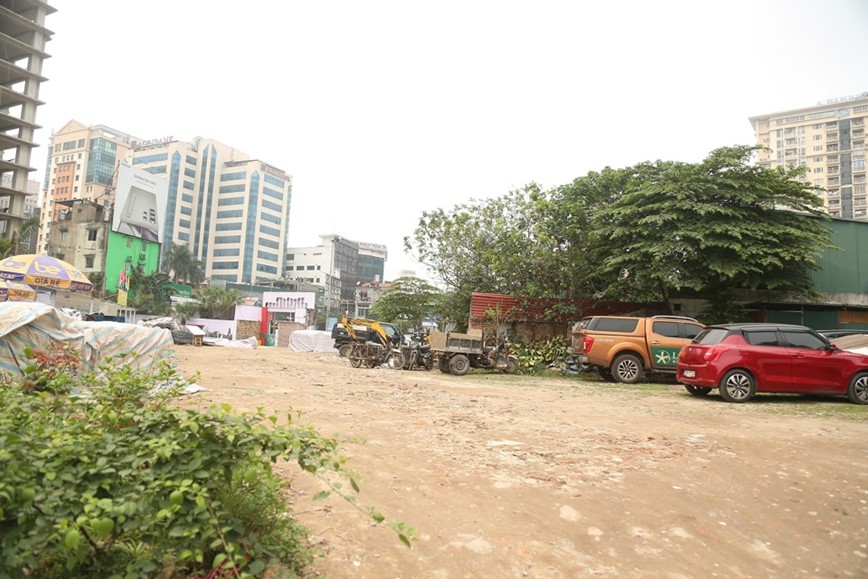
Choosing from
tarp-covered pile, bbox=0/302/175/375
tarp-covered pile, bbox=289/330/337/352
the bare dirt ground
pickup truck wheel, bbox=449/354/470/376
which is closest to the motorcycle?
pickup truck wheel, bbox=449/354/470/376

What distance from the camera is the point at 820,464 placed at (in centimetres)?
502

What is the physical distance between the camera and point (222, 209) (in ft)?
330

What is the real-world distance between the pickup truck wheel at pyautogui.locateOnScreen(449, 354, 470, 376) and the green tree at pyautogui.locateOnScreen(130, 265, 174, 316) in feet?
166

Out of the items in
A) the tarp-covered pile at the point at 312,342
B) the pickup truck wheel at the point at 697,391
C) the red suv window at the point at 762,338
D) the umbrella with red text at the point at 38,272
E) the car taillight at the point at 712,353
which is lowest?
the tarp-covered pile at the point at 312,342

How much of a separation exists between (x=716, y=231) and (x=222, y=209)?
331 ft

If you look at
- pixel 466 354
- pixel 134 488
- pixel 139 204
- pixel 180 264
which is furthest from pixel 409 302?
pixel 180 264

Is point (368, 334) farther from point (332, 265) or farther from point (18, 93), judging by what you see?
point (332, 265)

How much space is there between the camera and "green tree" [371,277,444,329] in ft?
81.9

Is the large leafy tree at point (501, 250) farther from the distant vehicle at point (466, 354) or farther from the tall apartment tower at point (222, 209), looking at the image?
the tall apartment tower at point (222, 209)

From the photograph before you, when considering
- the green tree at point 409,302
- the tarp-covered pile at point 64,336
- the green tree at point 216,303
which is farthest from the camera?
the green tree at point 216,303

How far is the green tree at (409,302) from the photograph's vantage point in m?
25.0

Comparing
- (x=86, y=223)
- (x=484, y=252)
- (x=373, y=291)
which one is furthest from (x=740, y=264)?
(x=373, y=291)

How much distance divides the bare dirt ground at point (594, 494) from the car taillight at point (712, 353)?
1.42 m

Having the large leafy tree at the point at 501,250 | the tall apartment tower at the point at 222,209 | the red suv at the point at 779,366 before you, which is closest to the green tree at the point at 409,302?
the large leafy tree at the point at 501,250
